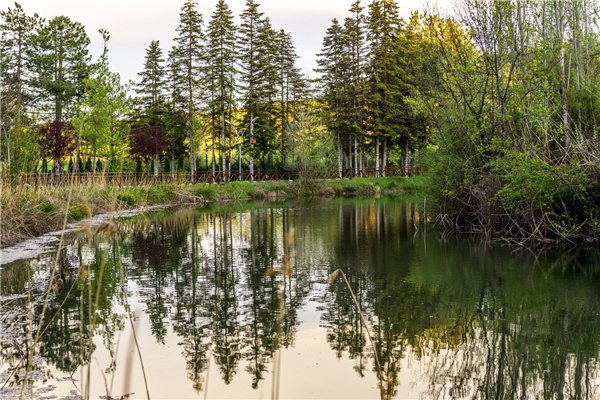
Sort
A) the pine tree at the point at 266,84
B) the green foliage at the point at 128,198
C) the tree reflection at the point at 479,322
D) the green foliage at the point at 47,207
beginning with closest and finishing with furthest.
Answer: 1. the tree reflection at the point at 479,322
2. the green foliage at the point at 47,207
3. the green foliage at the point at 128,198
4. the pine tree at the point at 266,84

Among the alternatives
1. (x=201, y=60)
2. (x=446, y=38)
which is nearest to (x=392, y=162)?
(x=201, y=60)

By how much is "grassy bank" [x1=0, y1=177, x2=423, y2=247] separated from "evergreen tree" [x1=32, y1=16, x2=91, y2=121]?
24972 millimetres

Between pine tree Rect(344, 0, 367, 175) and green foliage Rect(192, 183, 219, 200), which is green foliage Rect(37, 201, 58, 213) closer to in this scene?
green foliage Rect(192, 183, 219, 200)

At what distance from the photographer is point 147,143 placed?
5028 cm

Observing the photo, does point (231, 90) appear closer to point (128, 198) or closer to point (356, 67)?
point (356, 67)

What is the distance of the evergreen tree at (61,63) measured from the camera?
5319 centimetres

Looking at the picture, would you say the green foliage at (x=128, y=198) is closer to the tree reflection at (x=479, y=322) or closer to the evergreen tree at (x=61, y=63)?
the tree reflection at (x=479, y=322)

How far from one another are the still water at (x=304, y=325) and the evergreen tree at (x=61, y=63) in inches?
1822

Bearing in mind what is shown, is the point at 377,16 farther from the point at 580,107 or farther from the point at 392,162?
the point at 580,107

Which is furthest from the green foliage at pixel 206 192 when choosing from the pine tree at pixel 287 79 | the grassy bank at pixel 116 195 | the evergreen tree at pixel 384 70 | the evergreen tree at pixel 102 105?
the pine tree at pixel 287 79

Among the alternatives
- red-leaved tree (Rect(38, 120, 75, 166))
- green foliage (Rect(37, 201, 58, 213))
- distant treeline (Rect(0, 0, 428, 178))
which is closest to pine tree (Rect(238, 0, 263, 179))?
distant treeline (Rect(0, 0, 428, 178))

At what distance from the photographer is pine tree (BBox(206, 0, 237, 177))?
48656 millimetres

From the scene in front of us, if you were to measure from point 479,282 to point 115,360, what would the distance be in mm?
5889

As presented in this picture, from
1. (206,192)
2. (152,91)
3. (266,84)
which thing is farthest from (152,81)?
(206,192)
